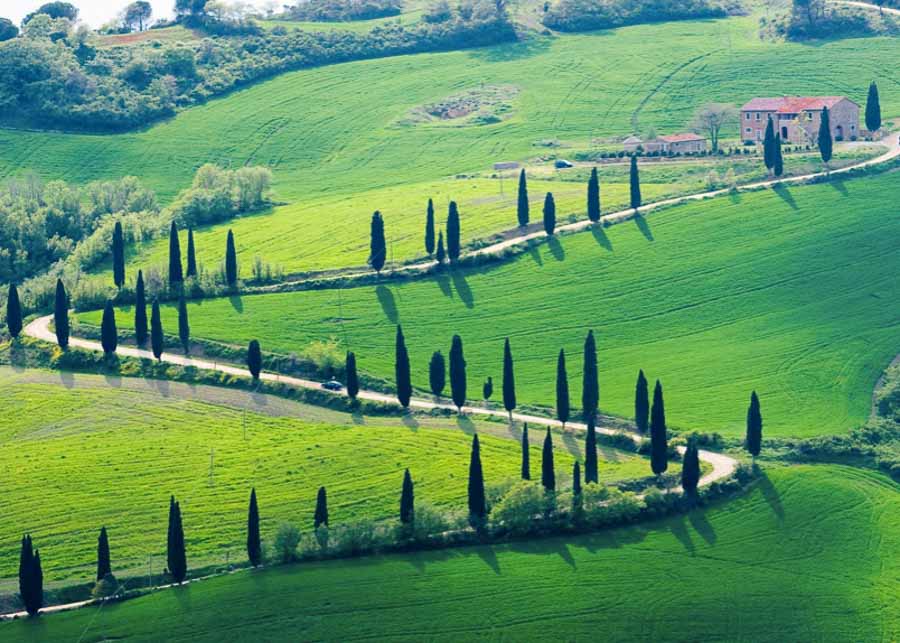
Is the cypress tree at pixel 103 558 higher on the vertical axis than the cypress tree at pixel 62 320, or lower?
lower

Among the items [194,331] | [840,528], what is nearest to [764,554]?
[840,528]

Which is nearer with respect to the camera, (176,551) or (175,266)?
(176,551)

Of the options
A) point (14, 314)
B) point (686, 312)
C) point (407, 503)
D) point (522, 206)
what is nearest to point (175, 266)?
point (14, 314)

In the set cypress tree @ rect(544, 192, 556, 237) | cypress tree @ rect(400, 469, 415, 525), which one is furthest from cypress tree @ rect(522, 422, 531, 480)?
cypress tree @ rect(544, 192, 556, 237)

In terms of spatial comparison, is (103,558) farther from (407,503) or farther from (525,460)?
(525,460)

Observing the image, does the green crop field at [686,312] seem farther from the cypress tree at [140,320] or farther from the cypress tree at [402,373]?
the cypress tree at [402,373]

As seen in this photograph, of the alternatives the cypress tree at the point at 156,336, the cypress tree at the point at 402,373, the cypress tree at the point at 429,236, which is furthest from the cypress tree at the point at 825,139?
the cypress tree at the point at 156,336

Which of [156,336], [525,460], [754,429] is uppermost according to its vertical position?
[156,336]

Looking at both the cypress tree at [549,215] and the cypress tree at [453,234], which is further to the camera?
the cypress tree at [549,215]
